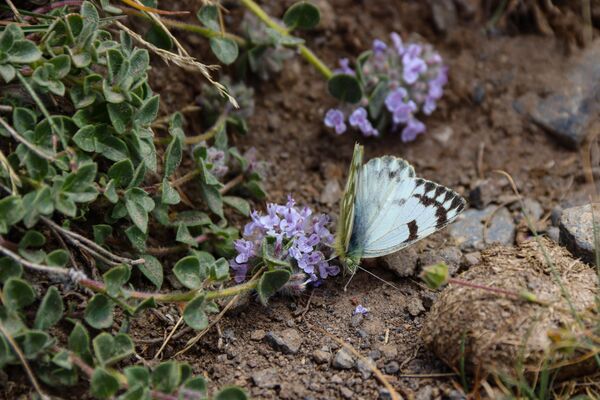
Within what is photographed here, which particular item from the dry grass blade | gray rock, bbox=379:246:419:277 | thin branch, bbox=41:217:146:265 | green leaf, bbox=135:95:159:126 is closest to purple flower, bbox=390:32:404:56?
gray rock, bbox=379:246:419:277

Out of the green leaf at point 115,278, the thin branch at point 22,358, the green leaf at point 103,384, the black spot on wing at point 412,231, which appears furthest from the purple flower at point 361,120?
the thin branch at point 22,358

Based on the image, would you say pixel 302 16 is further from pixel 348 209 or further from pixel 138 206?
pixel 138 206

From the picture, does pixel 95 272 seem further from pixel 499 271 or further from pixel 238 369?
pixel 499 271

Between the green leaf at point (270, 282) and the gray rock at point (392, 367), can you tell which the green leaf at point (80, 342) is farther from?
the gray rock at point (392, 367)

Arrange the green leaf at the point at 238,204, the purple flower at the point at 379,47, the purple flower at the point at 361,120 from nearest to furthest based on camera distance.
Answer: the green leaf at the point at 238,204 → the purple flower at the point at 361,120 → the purple flower at the point at 379,47

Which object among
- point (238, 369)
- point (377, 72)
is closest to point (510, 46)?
point (377, 72)

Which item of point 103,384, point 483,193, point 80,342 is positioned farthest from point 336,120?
point 103,384
